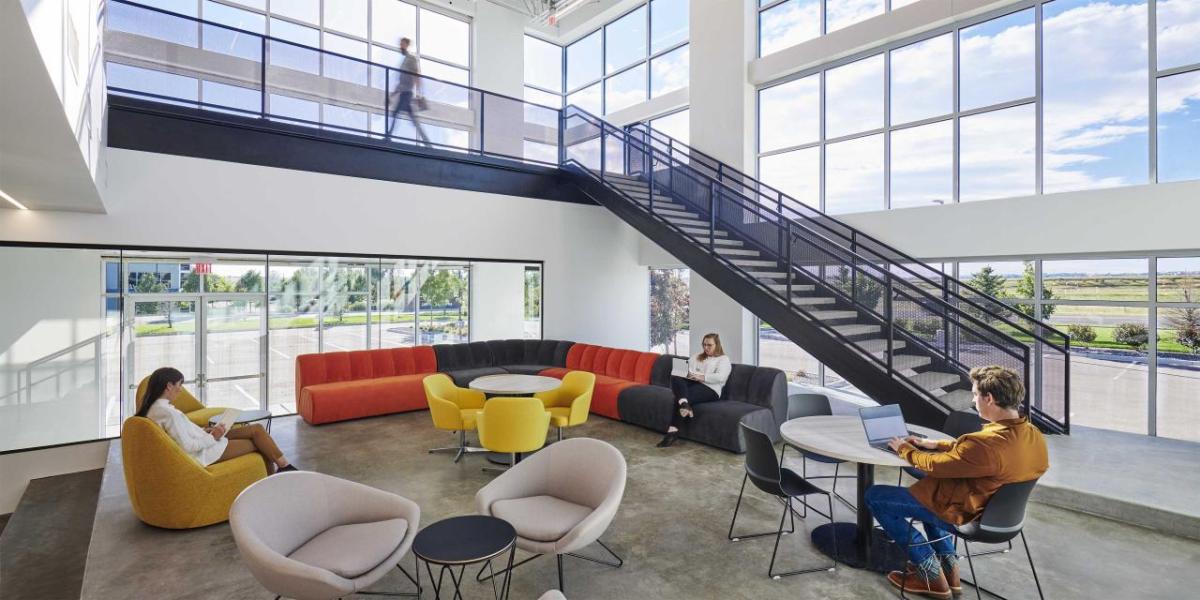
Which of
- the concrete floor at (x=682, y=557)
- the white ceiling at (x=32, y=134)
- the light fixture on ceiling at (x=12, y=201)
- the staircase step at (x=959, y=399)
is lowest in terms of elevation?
the concrete floor at (x=682, y=557)

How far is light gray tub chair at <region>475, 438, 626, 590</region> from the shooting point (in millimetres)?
3150

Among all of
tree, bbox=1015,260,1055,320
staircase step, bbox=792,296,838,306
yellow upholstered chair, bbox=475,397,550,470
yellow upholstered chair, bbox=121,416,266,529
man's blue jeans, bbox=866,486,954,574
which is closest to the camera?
man's blue jeans, bbox=866,486,954,574

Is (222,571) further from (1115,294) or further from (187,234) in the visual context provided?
(1115,294)

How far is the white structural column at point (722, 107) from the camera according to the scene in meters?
10.4

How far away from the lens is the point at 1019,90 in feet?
25.2

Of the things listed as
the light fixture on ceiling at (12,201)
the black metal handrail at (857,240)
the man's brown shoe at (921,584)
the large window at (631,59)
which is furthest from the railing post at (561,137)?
the man's brown shoe at (921,584)

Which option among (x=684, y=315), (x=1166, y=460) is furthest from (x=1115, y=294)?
(x=684, y=315)

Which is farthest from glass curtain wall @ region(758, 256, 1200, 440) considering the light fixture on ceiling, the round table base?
the light fixture on ceiling

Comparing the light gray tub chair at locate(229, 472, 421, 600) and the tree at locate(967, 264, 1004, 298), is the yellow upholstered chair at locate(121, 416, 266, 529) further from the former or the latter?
the tree at locate(967, 264, 1004, 298)

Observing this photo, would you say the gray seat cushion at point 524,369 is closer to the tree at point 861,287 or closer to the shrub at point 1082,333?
the tree at point 861,287

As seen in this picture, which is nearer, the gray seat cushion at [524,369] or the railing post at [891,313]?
the railing post at [891,313]

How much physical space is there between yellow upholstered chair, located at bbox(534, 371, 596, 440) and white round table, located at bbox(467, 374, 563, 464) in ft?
0.40

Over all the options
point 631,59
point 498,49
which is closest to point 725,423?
point 631,59

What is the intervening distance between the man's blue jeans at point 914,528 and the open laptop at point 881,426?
1.05ft
